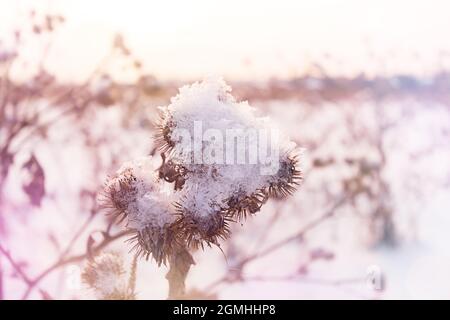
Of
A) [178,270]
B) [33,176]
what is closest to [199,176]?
[178,270]

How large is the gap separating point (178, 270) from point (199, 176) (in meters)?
0.10

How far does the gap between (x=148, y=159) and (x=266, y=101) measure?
252 cm

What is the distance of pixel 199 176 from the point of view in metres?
0.53

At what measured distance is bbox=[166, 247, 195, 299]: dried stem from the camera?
558mm

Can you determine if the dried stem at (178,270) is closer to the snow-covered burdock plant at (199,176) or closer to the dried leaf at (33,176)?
the snow-covered burdock plant at (199,176)

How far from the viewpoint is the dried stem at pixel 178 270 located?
0.56m

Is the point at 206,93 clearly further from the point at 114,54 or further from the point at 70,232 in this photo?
the point at 70,232

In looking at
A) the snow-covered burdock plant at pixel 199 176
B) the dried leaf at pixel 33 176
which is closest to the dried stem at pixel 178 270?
the snow-covered burdock plant at pixel 199 176

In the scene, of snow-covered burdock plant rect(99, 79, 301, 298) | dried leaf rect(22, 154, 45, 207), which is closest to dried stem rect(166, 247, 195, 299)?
snow-covered burdock plant rect(99, 79, 301, 298)

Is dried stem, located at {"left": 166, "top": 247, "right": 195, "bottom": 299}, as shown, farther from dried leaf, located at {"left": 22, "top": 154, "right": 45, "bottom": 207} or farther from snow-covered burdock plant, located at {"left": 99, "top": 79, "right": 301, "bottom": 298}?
dried leaf, located at {"left": 22, "top": 154, "right": 45, "bottom": 207}

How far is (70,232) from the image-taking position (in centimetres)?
248

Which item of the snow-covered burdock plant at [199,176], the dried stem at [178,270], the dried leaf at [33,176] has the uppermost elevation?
the dried leaf at [33,176]

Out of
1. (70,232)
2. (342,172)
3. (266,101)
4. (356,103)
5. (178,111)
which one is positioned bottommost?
(178,111)
